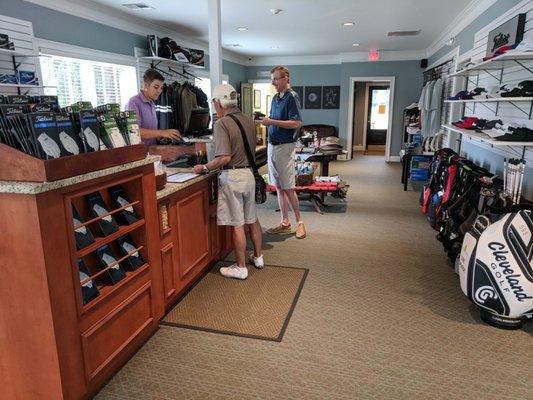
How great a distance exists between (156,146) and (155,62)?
3.47 metres

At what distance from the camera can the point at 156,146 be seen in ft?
10.9

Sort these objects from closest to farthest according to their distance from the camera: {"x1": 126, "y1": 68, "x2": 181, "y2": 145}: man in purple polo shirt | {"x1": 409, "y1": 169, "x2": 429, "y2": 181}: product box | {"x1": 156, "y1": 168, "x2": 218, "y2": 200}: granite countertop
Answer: {"x1": 156, "y1": 168, "x2": 218, "y2": 200}: granite countertop, {"x1": 126, "y1": 68, "x2": 181, "y2": 145}: man in purple polo shirt, {"x1": 409, "y1": 169, "x2": 429, "y2": 181}: product box

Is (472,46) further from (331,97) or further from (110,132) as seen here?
(331,97)

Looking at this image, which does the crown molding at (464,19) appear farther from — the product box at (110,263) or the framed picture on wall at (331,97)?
the product box at (110,263)

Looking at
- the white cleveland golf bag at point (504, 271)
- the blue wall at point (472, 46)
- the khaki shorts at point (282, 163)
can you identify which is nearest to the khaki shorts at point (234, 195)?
the khaki shorts at point (282, 163)

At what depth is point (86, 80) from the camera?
509cm

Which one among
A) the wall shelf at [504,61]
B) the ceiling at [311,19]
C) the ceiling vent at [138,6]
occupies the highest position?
the ceiling at [311,19]

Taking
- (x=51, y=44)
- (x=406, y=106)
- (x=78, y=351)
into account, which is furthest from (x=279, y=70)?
(x=406, y=106)

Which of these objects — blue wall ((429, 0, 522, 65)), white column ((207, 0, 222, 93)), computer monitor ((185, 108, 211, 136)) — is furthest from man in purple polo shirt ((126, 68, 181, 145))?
blue wall ((429, 0, 522, 65))

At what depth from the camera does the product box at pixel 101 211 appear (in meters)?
1.86

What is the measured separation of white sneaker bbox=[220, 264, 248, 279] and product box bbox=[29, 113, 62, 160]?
70.9 inches

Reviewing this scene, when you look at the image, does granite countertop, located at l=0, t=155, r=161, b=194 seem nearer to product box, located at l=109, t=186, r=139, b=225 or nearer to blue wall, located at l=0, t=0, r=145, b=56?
product box, located at l=109, t=186, r=139, b=225

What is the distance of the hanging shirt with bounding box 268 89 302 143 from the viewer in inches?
146

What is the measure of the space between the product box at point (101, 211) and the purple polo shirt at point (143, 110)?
1.52 metres
